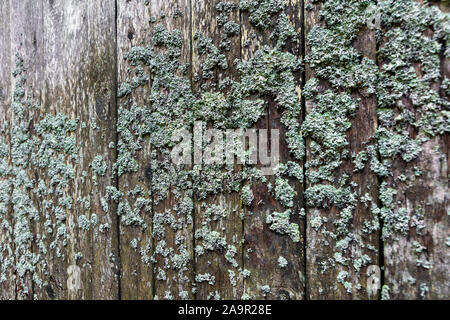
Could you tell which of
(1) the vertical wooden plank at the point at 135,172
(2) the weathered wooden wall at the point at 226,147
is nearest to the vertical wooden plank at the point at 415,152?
(2) the weathered wooden wall at the point at 226,147

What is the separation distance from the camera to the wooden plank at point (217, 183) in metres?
0.89

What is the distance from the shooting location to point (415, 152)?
0.72 m

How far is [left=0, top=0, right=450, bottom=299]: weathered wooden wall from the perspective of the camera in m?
0.73

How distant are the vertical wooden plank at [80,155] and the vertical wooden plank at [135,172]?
4cm

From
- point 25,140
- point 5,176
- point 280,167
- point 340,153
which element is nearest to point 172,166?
point 280,167

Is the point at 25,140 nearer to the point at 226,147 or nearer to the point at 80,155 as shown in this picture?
the point at 80,155

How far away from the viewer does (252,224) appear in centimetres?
88

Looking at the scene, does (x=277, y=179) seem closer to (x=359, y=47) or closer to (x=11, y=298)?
(x=359, y=47)

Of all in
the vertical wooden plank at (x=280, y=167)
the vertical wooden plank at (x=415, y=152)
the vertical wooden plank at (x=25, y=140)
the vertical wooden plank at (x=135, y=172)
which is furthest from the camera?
the vertical wooden plank at (x=25, y=140)

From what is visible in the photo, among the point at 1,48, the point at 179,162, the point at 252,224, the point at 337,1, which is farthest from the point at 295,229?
the point at 1,48

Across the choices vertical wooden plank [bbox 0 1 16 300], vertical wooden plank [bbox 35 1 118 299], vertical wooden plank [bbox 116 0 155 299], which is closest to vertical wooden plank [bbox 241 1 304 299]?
vertical wooden plank [bbox 116 0 155 299]

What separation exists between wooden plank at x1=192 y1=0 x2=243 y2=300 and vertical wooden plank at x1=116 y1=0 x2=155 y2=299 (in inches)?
7.5

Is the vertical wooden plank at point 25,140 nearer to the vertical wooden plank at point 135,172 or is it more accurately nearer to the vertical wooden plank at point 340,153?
the vertical wooden plank at point 135,172

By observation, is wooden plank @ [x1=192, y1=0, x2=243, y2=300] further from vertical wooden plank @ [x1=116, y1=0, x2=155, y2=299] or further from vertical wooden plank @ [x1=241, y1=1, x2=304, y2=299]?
vertical wooden plank @ [x1=116, y1=0, x2=155, y2=299]
